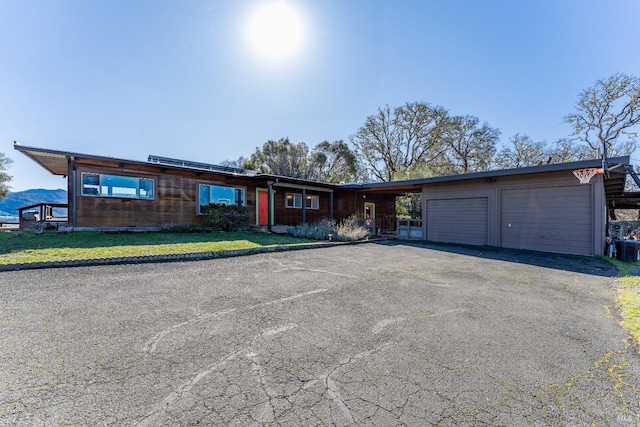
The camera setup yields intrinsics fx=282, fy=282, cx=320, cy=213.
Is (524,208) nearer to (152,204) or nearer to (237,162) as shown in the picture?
(152,204)

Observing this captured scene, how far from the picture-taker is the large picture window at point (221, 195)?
42.2ft

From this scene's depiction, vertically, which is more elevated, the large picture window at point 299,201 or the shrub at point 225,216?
the large picture window at point 299,201

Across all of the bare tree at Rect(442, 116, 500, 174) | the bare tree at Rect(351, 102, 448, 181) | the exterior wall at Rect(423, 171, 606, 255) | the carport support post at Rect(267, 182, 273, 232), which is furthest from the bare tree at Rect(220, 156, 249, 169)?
the exterior wall at Rect(423, 171, 606, 255)

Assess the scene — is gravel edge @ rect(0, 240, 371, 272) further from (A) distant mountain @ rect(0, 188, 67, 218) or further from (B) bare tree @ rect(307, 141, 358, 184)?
(A) distant mountain @ rect(0, 188, 67, 218)

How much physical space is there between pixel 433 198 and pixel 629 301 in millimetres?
9615

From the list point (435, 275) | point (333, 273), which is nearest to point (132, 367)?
point (333, 273)

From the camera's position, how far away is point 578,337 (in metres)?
3.01

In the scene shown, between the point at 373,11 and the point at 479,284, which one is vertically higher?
the point at 373,11

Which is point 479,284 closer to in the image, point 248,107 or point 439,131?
point 248,107

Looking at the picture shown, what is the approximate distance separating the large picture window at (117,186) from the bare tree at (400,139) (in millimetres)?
17958

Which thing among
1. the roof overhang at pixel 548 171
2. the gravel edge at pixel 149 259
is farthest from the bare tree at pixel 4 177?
the roof overhang at pixel 548 171

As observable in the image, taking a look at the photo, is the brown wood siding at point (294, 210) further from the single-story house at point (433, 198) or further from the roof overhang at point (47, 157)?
the roof overhang at point (47, 157)

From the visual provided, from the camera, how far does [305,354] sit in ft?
8.38

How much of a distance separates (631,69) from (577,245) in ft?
53.5
